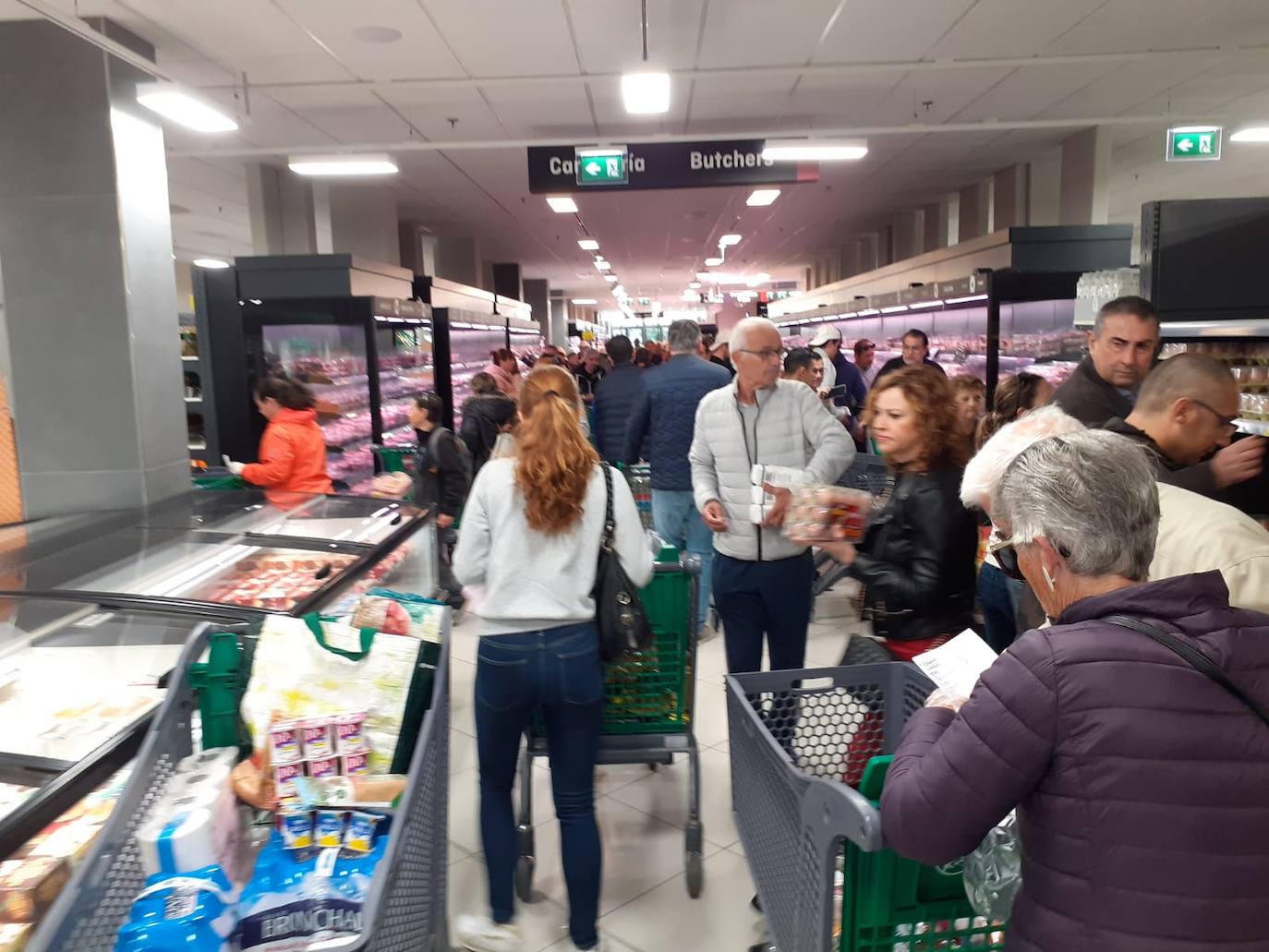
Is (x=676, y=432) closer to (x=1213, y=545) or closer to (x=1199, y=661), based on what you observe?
(x=1213, y=545)

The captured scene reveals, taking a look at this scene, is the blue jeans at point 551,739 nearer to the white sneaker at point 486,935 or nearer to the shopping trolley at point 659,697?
the white sneaker at point 486,935

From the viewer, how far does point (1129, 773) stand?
1.05m

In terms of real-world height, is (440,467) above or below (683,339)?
below

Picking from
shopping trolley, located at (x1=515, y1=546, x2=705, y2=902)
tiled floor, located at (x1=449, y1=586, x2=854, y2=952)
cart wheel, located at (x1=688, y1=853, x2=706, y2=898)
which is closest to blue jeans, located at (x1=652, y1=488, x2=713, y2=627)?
tiled floor, located at (x1=449, y1=586, x2=854, y2=952)

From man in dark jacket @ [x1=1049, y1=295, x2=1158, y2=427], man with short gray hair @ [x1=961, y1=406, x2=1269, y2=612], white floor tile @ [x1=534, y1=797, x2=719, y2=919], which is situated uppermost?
man in dark jacket @ [x1=1049, y1=295, x2=1158, y2=427]

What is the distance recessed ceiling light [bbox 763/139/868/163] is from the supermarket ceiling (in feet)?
0.79

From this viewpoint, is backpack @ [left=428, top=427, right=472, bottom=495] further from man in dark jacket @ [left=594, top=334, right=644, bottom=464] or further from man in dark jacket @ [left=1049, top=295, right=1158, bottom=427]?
man in dark jacket @ [left=1049, top=295, right=1158, bottom=427]

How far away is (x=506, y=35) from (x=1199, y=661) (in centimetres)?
661

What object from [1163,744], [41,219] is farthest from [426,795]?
[41,219]

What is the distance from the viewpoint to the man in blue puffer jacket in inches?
185

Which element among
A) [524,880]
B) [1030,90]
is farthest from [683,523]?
[1030,90]

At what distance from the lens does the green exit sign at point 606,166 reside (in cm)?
827

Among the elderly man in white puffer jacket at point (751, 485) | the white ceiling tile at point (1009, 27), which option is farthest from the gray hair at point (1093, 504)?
the white ceiling tile at point (1009, 27)

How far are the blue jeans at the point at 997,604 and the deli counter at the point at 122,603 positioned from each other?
2268 mm
